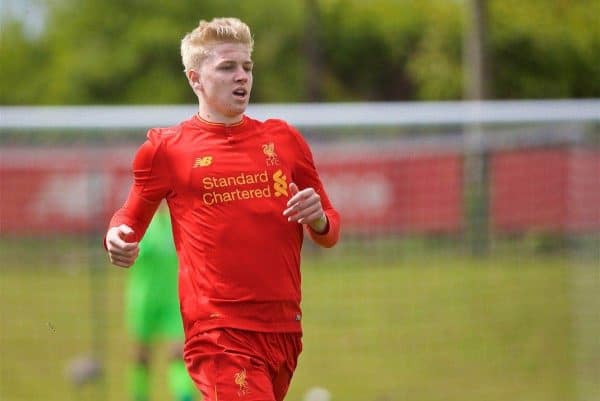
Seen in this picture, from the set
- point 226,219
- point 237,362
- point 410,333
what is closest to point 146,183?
point 226,219

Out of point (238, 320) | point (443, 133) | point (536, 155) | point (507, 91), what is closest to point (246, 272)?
point (238, 320)

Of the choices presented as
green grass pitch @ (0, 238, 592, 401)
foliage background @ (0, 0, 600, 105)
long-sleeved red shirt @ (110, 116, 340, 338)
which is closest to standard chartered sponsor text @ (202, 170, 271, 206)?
long-sleeved red shirt @ (110, 116, 340, 338)

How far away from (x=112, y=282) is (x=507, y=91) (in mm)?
7416

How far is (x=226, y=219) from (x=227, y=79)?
1.70 ft

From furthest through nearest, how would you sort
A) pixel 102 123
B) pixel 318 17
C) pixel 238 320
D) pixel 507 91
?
pixel 318 17, pixel 507 91, pixel 102 123, pixel 238 320

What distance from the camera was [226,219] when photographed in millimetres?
4773

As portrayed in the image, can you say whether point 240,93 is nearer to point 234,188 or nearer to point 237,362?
point 234,188

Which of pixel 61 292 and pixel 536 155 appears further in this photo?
pixel 61 292

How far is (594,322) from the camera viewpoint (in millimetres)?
9047

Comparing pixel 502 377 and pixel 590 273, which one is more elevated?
pixel 590 273

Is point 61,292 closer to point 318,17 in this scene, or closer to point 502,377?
point 502,377

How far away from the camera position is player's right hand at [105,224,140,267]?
4.59 meters

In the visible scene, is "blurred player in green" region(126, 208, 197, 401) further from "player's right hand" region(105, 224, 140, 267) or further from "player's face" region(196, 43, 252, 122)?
"player's right hand" region(105, 224, 140, 267)

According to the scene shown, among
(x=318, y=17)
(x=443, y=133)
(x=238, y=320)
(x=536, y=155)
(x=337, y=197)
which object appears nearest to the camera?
(x=238, y=320)
